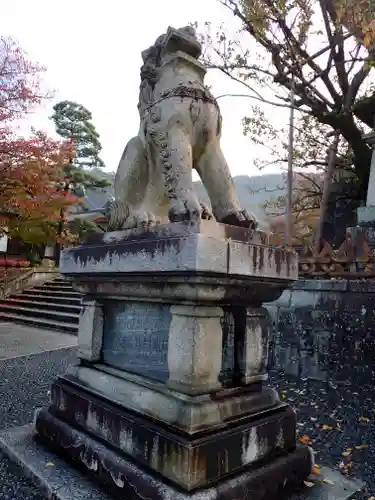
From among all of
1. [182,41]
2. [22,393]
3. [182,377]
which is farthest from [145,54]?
[22,393]

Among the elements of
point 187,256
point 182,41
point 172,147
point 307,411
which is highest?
point 182,41

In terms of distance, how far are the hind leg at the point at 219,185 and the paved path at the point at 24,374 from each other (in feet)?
7.21

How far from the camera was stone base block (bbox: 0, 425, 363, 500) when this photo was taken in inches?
77.0

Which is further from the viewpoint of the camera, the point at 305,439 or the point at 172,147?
the point at 305,439

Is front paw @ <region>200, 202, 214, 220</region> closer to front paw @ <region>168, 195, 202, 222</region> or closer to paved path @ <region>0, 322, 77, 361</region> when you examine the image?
front paw @ <region>168, 195, 202, 222</region>

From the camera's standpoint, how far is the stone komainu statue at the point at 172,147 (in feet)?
8.71

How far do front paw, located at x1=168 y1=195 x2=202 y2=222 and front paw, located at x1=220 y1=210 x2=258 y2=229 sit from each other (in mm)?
386

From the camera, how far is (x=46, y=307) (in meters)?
12.3

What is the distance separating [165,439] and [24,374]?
437 cm

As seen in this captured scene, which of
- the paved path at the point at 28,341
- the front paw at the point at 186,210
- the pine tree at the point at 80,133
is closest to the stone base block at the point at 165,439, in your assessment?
the front paw at the point at 186,210

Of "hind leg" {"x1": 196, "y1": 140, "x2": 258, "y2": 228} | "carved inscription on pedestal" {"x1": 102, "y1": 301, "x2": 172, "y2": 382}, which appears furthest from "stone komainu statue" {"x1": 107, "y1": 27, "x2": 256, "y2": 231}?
"carved inscription on pedestal" {"x1": 102, "y1": 301, "x2": 172, "y2": 382}

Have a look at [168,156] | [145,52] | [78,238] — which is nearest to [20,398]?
[168,156]

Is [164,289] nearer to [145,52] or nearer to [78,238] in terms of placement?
[145,52]

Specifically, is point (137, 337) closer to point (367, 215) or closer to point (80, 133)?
point (367, 215)
